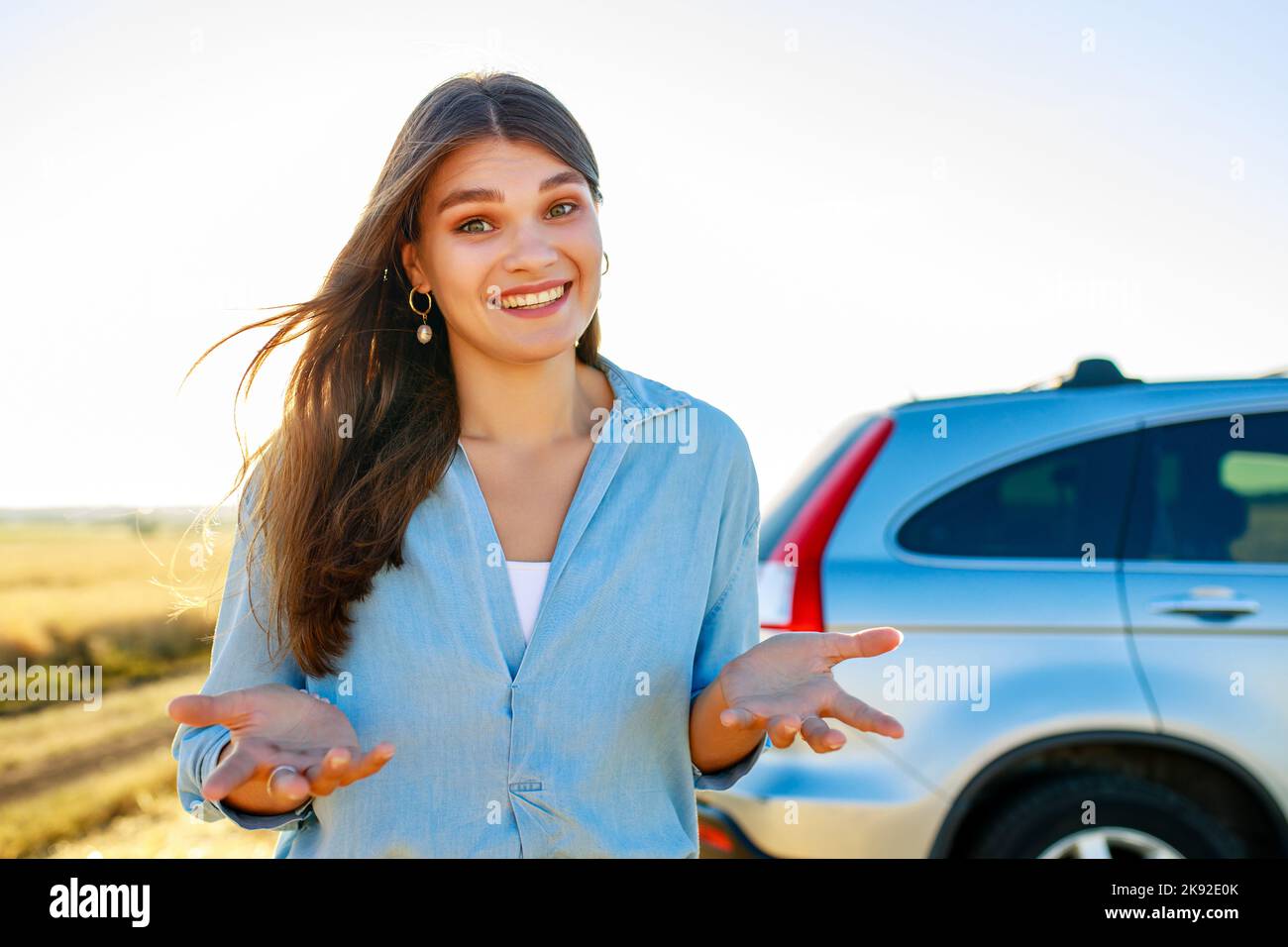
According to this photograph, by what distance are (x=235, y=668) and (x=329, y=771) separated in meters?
0.43

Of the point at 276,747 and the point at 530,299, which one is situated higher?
the point at 530,299

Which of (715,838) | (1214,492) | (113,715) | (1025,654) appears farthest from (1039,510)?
(113,715)

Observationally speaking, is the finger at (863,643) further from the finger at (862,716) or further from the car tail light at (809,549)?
the car tail light at (809,549)

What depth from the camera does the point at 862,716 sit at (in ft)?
5.43

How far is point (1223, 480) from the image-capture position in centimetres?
333

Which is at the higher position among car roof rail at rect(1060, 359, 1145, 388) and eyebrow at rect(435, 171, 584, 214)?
eyebrow at rect(435, 171, 584, 214)

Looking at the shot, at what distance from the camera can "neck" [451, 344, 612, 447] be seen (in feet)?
7.29

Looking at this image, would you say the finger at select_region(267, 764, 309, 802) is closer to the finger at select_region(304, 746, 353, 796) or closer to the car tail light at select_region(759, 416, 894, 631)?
the finger at select_region(304, 746, 353, 796)

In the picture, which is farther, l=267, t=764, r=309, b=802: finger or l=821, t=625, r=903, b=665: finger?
l=821, t=625, r=903, b=665: finger

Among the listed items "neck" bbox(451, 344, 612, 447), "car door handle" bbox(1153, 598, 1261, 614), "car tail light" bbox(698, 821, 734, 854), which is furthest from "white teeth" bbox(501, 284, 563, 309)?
"car door handle" bbox(1153, 598, 1261, 614)

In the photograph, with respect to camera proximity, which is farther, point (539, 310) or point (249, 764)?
point (539, 310)

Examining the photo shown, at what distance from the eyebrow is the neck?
296mm

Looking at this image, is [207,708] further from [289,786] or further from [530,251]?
[530,251]
